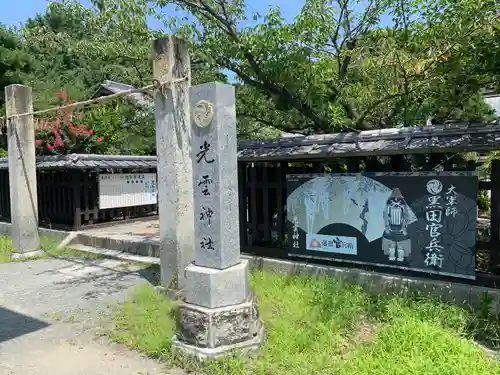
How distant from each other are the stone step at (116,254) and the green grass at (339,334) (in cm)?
325

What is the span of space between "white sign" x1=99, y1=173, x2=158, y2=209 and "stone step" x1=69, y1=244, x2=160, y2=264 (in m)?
2.21

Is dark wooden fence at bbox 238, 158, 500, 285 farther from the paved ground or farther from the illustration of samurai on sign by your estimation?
the paved ground

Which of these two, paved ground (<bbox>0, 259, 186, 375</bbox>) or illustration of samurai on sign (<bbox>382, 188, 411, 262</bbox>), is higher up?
illustration of samurai on sign (<bbox>382, 188, 411, 262</bbox>)

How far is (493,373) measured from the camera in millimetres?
4449

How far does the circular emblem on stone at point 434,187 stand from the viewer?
21.5 ft

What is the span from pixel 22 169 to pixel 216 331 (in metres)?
8.92

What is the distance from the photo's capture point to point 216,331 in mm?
5152

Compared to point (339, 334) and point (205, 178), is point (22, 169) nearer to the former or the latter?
point (205, 178)

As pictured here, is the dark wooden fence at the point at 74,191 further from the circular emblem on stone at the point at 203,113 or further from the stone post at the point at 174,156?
the circular emblem on stone at the point at 203,113

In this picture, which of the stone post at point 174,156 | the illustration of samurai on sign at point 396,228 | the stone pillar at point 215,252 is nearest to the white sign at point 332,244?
the illustration of samurai on sign at point 396,228

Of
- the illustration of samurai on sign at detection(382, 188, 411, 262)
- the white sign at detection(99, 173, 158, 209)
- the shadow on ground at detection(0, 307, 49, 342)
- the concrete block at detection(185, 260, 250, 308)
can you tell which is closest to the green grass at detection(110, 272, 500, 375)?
the concrete block at detection(185, 260, 250, 308)

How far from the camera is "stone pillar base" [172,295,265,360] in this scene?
16.8ft

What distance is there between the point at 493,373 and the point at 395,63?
460 centimetres

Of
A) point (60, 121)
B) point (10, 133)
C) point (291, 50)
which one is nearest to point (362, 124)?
point (291, 50)
